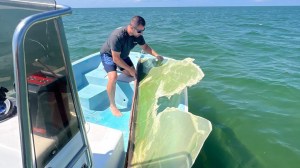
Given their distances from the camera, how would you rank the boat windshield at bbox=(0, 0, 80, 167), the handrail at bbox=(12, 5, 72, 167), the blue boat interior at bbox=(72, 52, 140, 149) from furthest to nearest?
the blue boat interior at bbox=(72, 52, 140, 149) < the boat windshield at bbox=(0, 0, 80, 167) < the handrail at bbox=(12, 5, 72, 167)

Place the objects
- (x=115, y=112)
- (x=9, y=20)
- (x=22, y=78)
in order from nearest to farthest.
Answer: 1. (x=22, y=78)
2. (x=9, y=20)
3. (x=115, y=112)

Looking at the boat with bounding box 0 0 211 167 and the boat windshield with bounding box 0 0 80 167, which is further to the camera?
the boat windshield with bounding box 0 0 80 167

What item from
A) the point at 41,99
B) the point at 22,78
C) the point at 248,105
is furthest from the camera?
the point at 248,105

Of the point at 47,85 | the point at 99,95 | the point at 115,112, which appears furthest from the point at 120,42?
the point at 47,85

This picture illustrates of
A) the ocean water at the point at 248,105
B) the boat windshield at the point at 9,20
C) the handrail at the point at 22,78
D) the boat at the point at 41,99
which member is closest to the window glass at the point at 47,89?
the boat at the point at 41,99

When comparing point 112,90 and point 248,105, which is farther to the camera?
point 248,105

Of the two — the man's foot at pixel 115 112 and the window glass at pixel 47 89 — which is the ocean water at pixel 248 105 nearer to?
the window glass at pixel 47 89

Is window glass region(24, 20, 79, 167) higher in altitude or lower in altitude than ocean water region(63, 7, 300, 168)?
higher

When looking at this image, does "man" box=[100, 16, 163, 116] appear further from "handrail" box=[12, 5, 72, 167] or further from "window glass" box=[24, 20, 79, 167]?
"handrail" box=[12, 5, 72, 167]

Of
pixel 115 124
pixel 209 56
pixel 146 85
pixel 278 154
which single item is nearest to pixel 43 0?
pixel 115 124

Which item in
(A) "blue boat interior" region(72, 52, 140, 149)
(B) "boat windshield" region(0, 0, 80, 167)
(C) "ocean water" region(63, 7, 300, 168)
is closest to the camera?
(B) "boat windshield" region(0, 0, 80, 167)

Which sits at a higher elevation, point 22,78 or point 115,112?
point 22,78

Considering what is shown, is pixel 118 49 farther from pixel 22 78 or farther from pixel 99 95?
pixel 22 78

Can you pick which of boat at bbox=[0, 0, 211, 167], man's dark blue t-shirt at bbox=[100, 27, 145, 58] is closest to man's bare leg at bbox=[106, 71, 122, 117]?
man's dark blue t-shirt at bbox=[100, 27, 145, 58]
